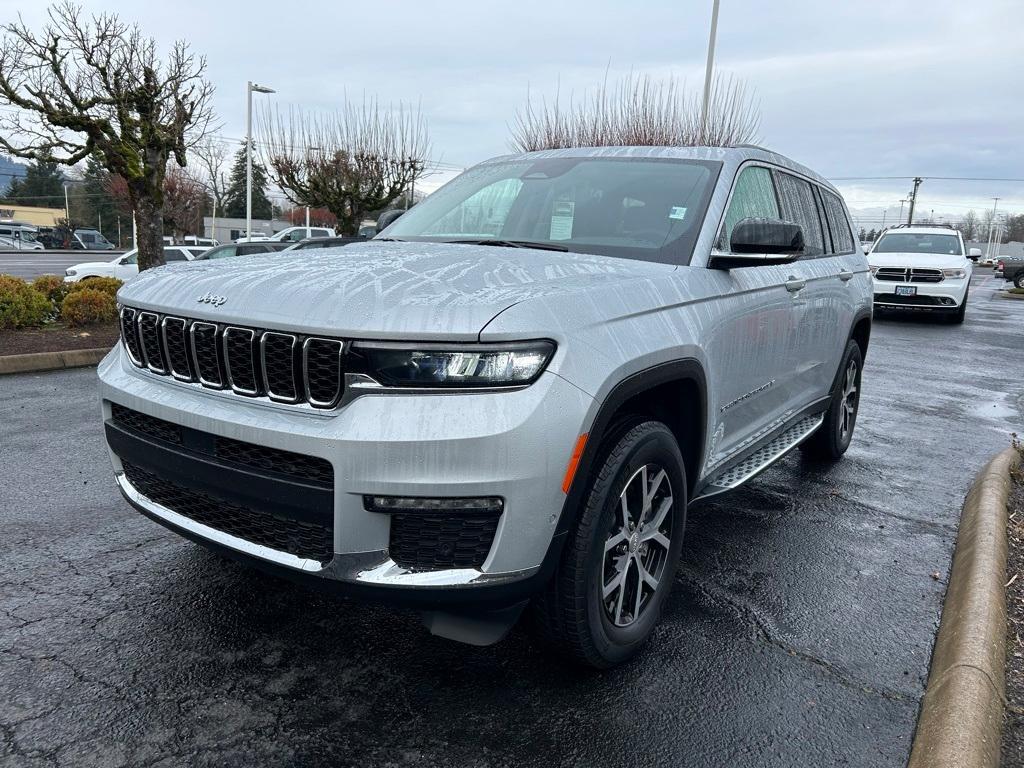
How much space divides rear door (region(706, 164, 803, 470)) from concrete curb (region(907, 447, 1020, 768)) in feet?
3.44

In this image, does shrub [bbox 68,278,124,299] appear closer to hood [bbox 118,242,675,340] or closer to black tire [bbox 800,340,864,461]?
hood [bbox 118,242,675,340]

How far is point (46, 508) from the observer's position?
13.5 ft

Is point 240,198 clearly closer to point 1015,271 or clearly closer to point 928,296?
point 1015,271

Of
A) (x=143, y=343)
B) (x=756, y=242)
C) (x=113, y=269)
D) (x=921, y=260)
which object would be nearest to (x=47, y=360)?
(x=143, y=343)

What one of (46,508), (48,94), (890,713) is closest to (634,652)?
(890,713)

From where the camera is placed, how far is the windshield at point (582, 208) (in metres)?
3.25

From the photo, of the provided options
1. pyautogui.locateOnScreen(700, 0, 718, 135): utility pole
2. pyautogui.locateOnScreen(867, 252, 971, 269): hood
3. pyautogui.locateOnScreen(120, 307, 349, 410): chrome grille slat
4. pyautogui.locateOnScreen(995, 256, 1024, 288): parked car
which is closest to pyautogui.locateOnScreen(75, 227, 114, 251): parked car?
pyautogui.locateOnScreen(700, 0, 718, 135): utility pole

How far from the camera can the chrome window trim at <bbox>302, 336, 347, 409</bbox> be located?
2154mm

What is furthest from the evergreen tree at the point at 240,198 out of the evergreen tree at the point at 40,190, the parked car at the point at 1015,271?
the parked car at the point at 1015,271

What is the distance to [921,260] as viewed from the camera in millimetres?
15914

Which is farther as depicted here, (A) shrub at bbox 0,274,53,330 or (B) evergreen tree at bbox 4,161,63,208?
(B) evergreen tree at bbox 4,161,63,208

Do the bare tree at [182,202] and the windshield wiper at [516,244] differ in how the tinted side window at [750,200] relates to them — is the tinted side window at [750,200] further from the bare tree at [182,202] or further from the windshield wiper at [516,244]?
the bare tree at [182,202]

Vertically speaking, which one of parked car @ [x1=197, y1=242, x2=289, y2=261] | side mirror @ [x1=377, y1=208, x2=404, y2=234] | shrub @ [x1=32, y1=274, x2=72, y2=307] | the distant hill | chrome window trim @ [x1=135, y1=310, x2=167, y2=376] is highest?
the distant hill

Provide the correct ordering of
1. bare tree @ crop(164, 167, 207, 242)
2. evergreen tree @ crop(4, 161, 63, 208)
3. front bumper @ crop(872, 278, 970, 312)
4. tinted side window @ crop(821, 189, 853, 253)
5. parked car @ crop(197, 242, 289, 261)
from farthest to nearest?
1. evergreen tree @ crop(4, 161, 63, 208)
2. bare tree @ crop(164, 167, 207, 242)
3. front bumper @ crop(872, 278, 970, 312)
4. parked car @ crop(197, 242, 289, 261)
5. tinted side window @ crop(821, 189, 853, 253)
